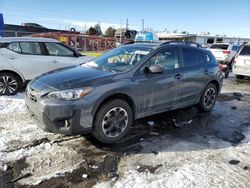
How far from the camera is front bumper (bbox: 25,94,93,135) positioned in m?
3.98

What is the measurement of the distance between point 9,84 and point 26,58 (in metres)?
0.88

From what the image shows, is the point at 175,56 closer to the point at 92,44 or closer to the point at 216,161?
the point at 216,161

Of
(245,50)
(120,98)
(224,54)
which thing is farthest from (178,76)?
(224,54)

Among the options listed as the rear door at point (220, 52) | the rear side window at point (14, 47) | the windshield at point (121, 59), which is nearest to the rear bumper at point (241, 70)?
the rear door at point (220, 52)

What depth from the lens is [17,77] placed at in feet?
25.3

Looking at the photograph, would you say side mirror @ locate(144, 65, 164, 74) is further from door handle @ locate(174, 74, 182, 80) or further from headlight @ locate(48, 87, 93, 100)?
headlight @ locate(48, 87, 93, 100)

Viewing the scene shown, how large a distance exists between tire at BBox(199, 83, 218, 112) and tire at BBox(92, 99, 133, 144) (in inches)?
102

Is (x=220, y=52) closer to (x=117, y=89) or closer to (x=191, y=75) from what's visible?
(x=191, y=75)

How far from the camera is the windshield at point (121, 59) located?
4.95m

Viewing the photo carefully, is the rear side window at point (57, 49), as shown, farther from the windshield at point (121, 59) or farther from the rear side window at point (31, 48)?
the windshield at point (121, 59)

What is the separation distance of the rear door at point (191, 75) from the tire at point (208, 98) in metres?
0.28

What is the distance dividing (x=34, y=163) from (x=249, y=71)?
10.8 metres

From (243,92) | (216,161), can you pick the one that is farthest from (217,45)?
(216,161)

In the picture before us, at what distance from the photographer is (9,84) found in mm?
7574
